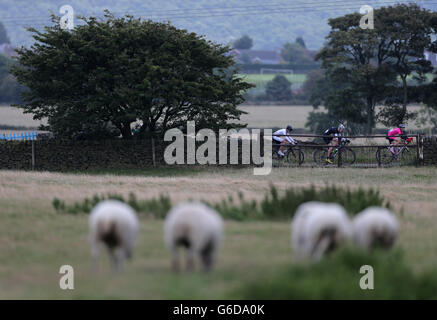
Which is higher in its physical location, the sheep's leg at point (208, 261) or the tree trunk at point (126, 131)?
the tree trunk at point (126, 131)

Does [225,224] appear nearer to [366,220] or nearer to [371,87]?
[366,220]

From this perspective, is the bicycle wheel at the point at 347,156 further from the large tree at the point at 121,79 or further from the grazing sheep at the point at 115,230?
the grazing sheep at the point at 115,230

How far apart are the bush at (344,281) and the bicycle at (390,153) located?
25.7m

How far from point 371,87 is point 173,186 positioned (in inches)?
1289

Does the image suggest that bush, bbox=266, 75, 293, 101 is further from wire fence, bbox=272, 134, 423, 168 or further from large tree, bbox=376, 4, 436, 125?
wire fence, bbox=272, 134, 423, 168

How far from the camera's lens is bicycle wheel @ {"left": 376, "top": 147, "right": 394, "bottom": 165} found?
35.3m

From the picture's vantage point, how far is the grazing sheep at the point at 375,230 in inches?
394

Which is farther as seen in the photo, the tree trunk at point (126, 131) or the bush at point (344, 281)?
the tree trunk at point (126, 131)

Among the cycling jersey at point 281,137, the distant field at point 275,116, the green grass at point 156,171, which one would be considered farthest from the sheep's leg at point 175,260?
the distant field at point 275,116

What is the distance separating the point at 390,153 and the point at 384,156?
0.36m

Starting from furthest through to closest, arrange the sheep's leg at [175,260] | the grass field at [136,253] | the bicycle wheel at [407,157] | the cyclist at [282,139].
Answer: the bicycle wheel at [407,157] < the cyclist at [282,139] < the sheep's leg at [175,260] < the grass field at [136,253]

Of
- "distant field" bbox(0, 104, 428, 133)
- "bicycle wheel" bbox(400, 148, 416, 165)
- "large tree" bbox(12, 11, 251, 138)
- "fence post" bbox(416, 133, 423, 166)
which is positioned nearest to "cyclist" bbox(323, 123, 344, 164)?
"bicycle wheel" bbox(400, 148, 416, 165)

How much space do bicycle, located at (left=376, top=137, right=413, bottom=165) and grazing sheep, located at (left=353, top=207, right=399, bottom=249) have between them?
84.3 ft
